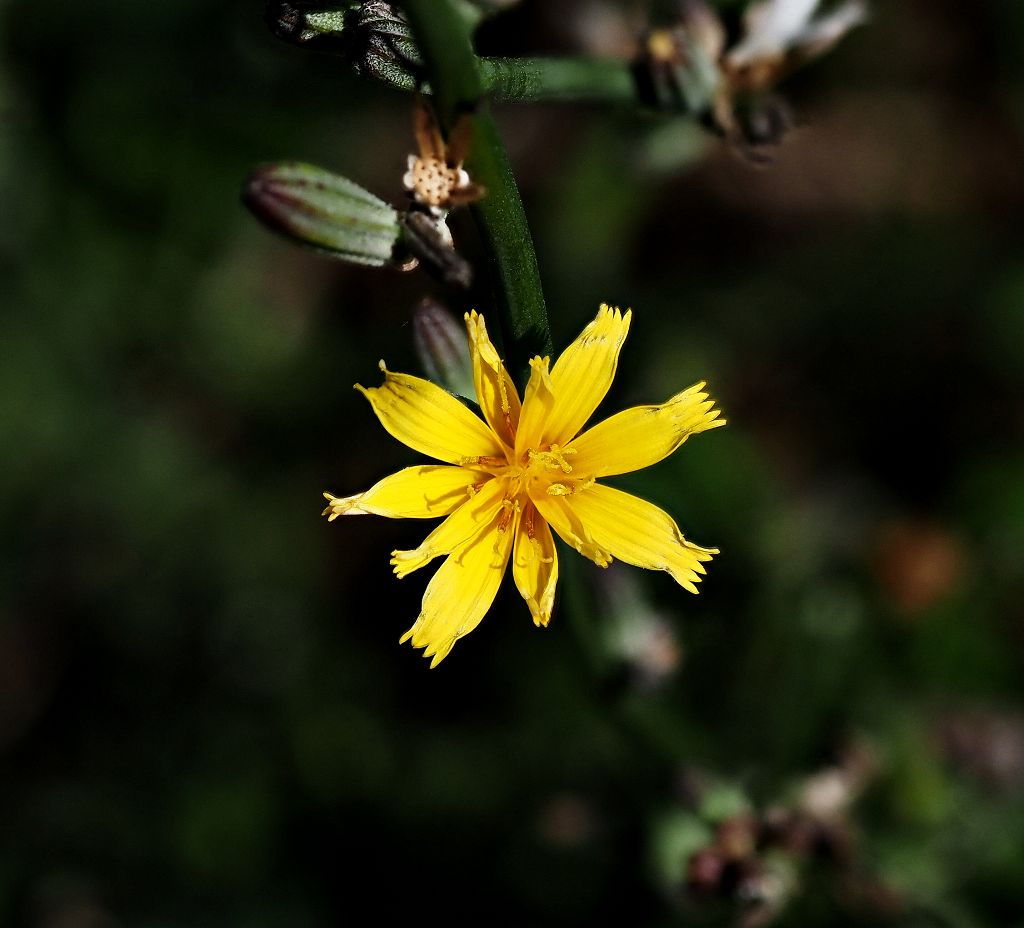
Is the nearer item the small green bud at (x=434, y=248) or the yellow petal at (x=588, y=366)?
the small green bud at (x=434, y=248)

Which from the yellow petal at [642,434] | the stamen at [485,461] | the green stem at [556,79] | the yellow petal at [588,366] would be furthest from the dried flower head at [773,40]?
the stamen at [485,461]

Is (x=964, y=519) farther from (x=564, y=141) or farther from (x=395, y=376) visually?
(x=395, y=376)

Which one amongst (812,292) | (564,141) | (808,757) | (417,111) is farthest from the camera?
(564,141)

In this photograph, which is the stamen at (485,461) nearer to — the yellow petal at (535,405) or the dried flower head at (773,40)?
the yellow petal at (535,405)

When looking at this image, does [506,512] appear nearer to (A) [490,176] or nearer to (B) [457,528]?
(B) [457,528]

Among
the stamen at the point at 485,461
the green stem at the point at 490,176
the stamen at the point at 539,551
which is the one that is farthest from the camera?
the stamen at the point at 485,461

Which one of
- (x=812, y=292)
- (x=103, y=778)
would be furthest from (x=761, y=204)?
(x=103, y=778)
